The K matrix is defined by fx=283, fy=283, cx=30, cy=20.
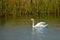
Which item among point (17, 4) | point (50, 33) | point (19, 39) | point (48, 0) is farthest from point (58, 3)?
point (19, 39)

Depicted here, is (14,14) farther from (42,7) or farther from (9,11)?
(42,7)

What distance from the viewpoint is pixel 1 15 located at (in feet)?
97.9

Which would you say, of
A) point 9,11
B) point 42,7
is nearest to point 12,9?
point 9,11

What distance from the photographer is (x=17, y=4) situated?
3133 cm

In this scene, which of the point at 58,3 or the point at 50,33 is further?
the point at 58,3

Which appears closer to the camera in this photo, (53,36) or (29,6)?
(53,36)

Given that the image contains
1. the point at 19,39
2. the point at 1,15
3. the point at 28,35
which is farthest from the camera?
the point at 1,15

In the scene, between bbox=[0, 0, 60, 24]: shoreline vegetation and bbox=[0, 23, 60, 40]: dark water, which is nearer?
bbox=[0, 23, 60, 40]: dark water

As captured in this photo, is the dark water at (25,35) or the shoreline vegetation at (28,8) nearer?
the dark water at (25,35)

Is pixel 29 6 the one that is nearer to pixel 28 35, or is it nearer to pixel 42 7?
pixel 42 7

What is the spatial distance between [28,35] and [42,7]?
14.5 metres

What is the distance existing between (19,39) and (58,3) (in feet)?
55.5

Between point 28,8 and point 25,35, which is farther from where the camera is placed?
point 28,8

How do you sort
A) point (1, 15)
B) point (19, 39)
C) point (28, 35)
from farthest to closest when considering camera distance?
point (1, 15)
point (28, 35)
point (19, 39)
